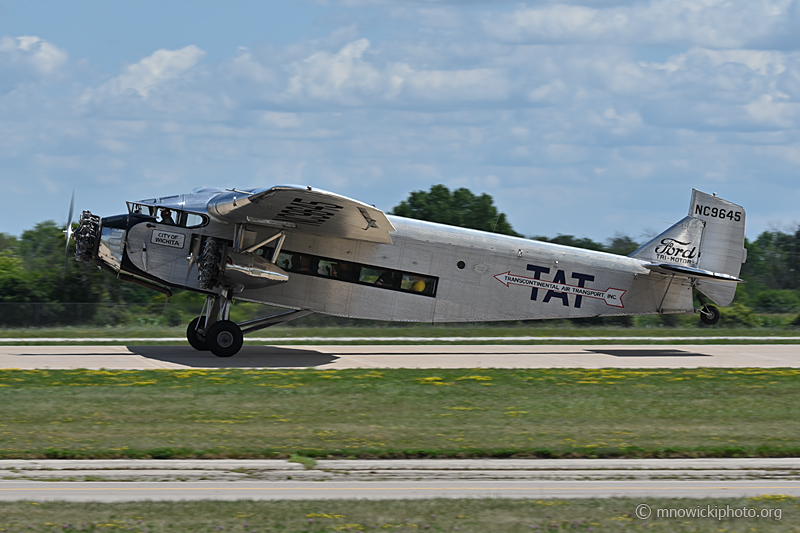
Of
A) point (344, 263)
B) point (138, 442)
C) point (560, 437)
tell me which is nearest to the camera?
point (138, 442)

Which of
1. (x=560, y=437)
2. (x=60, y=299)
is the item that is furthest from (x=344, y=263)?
(x=60, y=299)

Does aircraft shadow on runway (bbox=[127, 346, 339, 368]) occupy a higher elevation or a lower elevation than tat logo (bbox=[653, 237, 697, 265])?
lower

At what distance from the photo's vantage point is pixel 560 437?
12.3 meters

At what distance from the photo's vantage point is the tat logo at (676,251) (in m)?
26.1

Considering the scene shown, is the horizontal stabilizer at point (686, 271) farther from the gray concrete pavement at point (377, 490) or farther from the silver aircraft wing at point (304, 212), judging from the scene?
the gray concrete pavement at point (377, 490)

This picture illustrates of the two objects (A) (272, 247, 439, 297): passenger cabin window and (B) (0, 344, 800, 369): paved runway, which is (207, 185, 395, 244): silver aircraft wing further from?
(B) (0, 344, 800, 369): paved runway

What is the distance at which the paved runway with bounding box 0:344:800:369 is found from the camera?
68.0ft

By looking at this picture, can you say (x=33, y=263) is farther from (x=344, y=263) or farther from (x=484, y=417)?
(x=484, y=417)

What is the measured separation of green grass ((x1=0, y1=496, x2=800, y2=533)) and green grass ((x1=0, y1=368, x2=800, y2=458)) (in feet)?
8.06

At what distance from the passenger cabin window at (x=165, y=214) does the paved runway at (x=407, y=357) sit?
354 cm

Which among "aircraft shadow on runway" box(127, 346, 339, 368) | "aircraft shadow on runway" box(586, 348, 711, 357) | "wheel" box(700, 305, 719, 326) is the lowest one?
"aircraft shadow on runway" box(127, 346, 339, 368)

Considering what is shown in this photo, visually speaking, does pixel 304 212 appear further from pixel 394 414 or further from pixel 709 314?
pixel 709 314

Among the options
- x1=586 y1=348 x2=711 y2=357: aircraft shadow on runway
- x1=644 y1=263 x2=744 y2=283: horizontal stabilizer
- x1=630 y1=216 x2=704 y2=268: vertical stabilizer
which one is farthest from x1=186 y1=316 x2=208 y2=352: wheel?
x1=630 y1=216 x2=704 y2=268: vertical stabilizer

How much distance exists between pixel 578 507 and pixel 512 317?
15.6 metres
